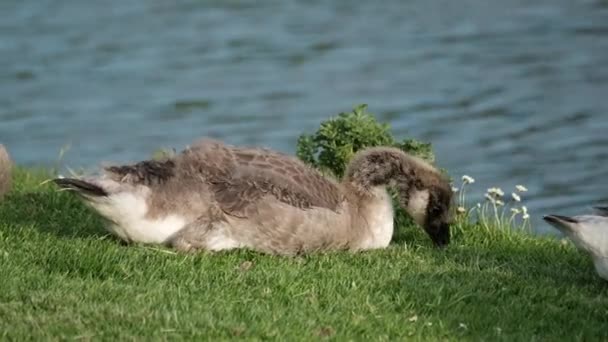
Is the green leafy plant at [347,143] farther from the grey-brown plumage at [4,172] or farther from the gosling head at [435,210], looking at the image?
the grey-brown plumage at [4,172]

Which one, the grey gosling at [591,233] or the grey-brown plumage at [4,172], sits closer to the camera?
the grey gosling at [591,233]

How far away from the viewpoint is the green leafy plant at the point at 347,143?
11.8 metres

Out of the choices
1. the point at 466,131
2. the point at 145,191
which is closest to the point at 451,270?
the point at 145,191

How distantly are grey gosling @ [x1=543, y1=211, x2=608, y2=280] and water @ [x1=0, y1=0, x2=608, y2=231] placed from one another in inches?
228

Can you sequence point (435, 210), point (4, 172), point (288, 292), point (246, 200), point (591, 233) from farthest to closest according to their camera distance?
point (4, 172), point (435, 210), point (246, 200), point (591, 233), point (288, 292)

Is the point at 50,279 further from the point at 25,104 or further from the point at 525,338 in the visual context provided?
the point at 25,104

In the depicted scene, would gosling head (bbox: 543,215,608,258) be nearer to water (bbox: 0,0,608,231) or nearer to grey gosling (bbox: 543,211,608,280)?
grey gosling (bbox: 543,211,608,280)

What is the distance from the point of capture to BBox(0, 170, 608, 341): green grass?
8.16 meters

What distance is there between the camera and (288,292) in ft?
29.3

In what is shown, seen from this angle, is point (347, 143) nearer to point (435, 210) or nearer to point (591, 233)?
point (435, 210)

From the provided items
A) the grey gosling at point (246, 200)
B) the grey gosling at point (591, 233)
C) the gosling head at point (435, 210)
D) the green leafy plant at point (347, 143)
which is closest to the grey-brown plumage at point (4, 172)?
the grey gosling at point (246, 200)

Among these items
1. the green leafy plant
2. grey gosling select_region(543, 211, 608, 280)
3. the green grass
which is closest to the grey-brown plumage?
the green grass

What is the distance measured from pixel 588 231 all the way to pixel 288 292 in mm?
2028

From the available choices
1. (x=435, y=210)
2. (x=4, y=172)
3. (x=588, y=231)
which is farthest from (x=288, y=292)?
(x=4, y=172)
